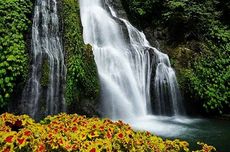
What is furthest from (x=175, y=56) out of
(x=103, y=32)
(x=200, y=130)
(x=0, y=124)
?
(x=0, y=124)

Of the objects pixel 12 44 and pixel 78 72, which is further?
pixel 78 72

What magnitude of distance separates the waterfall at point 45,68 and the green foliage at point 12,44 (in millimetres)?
286

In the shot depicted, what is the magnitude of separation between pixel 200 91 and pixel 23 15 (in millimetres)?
5841

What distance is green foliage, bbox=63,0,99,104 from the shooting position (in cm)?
873

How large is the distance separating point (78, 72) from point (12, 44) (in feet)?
5.97

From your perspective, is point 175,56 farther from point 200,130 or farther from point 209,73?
point 200,130

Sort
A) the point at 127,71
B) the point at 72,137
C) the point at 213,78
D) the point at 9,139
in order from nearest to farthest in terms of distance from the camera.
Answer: the point at 9,139, the point at 72,137, the point at 127,71, the point at 213,78

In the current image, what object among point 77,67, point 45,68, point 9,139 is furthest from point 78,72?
point 9,139

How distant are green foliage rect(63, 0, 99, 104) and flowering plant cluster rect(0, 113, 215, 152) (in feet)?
16.7

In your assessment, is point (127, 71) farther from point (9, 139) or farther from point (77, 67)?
point (9, 139)

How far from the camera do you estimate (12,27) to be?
8820mm

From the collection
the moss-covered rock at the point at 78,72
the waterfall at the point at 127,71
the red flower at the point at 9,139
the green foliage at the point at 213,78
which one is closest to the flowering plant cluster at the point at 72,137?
the red flower at the point at 9,139

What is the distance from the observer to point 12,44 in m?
8.52

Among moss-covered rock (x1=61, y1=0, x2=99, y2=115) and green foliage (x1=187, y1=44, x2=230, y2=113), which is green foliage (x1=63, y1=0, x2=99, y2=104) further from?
green foliage (x1=187, y1=44, x2=230, y2=113)
